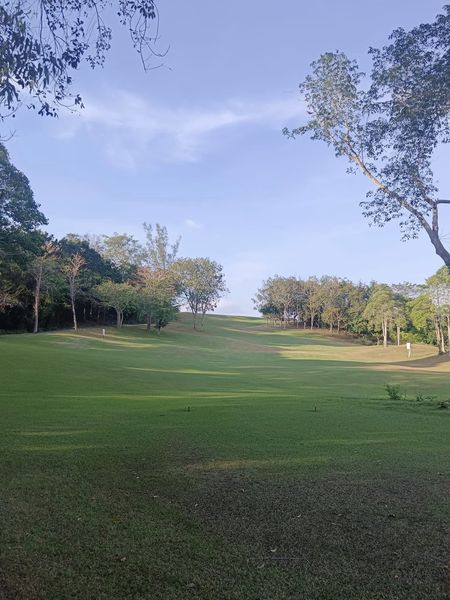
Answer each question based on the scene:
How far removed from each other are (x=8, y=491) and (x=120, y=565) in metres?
2.03

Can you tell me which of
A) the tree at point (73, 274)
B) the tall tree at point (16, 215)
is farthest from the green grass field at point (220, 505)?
the tree at point (73, 274)

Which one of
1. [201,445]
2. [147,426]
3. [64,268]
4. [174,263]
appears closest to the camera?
[201,445]

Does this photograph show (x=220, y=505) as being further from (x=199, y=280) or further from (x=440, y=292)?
(x=199, y=280)

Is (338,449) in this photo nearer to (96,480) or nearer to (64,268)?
(96,480)

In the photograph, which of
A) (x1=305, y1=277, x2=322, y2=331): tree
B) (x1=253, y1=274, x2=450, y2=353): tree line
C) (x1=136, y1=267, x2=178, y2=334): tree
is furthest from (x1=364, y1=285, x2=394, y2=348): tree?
(x1=136, y1=267, x2=178, y2=334): tree

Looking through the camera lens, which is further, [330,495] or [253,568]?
[330,495]

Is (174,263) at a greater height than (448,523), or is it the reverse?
(174,263)

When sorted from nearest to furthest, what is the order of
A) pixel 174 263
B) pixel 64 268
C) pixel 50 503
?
1. pixel 50 503
2. pixel 64 268
3. pixel 174 263

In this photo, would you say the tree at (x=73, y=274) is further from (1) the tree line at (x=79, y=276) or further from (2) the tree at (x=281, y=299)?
(2) the tree at (x=281, y=299)

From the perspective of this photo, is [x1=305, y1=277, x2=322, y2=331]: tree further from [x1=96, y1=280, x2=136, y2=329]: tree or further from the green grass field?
the green grass field

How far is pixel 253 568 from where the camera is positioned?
344 centimetres

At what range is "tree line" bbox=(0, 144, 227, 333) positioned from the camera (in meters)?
34.3

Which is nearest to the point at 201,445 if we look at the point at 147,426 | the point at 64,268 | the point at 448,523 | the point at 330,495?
the point at 147,426

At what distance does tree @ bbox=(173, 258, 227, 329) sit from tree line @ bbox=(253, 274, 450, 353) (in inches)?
816
